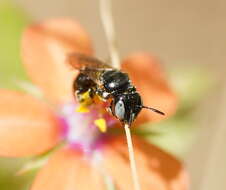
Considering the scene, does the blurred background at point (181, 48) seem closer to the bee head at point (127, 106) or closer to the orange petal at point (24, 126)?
the orange petal at point (24, 126)

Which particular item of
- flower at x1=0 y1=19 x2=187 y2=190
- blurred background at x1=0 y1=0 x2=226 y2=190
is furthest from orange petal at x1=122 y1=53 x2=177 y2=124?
blurred background at x1=0 y1=0 x2=226 y2=190

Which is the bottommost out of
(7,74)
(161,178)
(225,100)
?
(225,100)

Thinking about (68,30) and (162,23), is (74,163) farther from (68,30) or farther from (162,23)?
(162,23)

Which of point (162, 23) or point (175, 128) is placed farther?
point (162, 23)

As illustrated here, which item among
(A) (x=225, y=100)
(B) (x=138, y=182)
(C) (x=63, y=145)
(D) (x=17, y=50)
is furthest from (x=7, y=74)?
(A) (x=225, y=100)

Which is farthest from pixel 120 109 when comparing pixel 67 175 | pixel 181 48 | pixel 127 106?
pixel 181 48

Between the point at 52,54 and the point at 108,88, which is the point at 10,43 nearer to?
the point at 52,54

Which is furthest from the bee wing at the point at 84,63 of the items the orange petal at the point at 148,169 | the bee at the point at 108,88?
the orange petal at the point at 148,169
